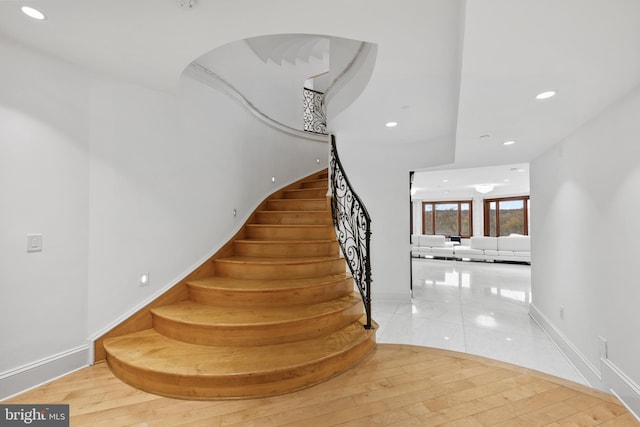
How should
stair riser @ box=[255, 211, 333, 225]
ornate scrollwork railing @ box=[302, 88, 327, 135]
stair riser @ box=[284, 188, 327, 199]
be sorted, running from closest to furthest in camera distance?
1. stair riser @ box=[255, 211, 333, 225]
2. stair riser @ box=[284, 188, 327, 199]
3. ornate scrollwork railing @ box=[302, 88, 327, 135]

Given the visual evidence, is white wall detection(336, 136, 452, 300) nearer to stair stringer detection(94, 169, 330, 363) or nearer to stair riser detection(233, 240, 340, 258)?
stair riser detection(233, 240, 340, 258)

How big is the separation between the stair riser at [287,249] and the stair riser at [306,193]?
151 cm

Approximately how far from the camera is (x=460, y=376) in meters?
2.42

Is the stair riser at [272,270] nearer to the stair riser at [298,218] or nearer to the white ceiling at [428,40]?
the stair riser at [298,218]

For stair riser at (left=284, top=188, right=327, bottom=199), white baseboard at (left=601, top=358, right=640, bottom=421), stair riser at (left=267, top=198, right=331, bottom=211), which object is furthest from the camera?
stair riser at (left=284, top=188, right=327, bottom=199)

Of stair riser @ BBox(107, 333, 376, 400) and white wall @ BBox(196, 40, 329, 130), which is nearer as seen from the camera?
stair riser @ BBox(107, 333, 376, 400)

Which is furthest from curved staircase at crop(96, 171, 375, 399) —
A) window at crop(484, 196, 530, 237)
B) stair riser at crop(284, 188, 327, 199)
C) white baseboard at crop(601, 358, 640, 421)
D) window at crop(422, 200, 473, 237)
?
window at crop(422, 200, 473, 237)

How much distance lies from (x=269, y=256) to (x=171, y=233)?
116cm

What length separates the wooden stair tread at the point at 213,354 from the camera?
2.08m

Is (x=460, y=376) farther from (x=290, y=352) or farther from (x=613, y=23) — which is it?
(x=613, y=23)

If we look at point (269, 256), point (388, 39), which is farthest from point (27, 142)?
point (388, 39)

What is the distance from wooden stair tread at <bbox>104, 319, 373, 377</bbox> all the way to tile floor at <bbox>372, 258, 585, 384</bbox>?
1.14 metres

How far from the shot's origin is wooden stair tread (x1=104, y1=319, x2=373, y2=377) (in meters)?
2.08

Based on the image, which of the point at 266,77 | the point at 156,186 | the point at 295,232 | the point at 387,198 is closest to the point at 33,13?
the point at 156,186
